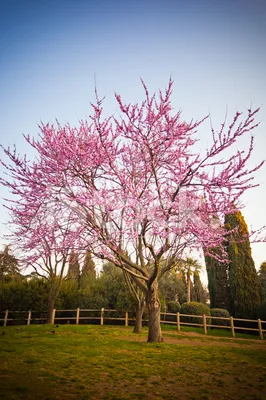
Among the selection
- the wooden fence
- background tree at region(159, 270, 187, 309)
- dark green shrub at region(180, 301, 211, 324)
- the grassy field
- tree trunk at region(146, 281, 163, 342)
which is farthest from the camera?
background tree at region(159, 270, 187, 309)

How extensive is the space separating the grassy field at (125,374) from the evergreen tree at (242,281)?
12.0m

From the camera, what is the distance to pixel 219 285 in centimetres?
1959

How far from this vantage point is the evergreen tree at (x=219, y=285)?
→ 754 inches

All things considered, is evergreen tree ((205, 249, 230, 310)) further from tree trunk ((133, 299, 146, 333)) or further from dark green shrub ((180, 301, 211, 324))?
tree trunk ((133, 299, 146, 333))

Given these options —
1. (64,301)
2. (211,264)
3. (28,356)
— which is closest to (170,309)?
(211,264)

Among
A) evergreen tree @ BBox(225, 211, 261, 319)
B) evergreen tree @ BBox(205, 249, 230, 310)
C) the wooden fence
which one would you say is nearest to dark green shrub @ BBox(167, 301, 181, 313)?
the wooden fence

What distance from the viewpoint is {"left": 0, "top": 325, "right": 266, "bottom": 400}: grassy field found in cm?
353

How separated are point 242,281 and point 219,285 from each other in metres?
2.02

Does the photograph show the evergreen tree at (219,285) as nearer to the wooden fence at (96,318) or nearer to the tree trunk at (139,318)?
the wooden fence at (96,318)

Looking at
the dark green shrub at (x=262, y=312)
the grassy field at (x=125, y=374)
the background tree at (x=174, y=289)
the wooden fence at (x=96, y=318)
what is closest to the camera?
the grassy field at (x=125, y=374)

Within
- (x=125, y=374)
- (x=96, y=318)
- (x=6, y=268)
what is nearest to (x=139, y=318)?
(x=96, y=318)

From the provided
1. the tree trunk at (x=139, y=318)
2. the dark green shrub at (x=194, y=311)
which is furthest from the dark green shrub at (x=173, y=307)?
the tree trunk at (x=139, y=318)

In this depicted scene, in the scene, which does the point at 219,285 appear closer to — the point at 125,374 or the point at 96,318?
the point at 96,318

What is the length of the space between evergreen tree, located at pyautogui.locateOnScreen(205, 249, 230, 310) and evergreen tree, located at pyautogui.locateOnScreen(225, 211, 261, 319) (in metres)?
0.72
